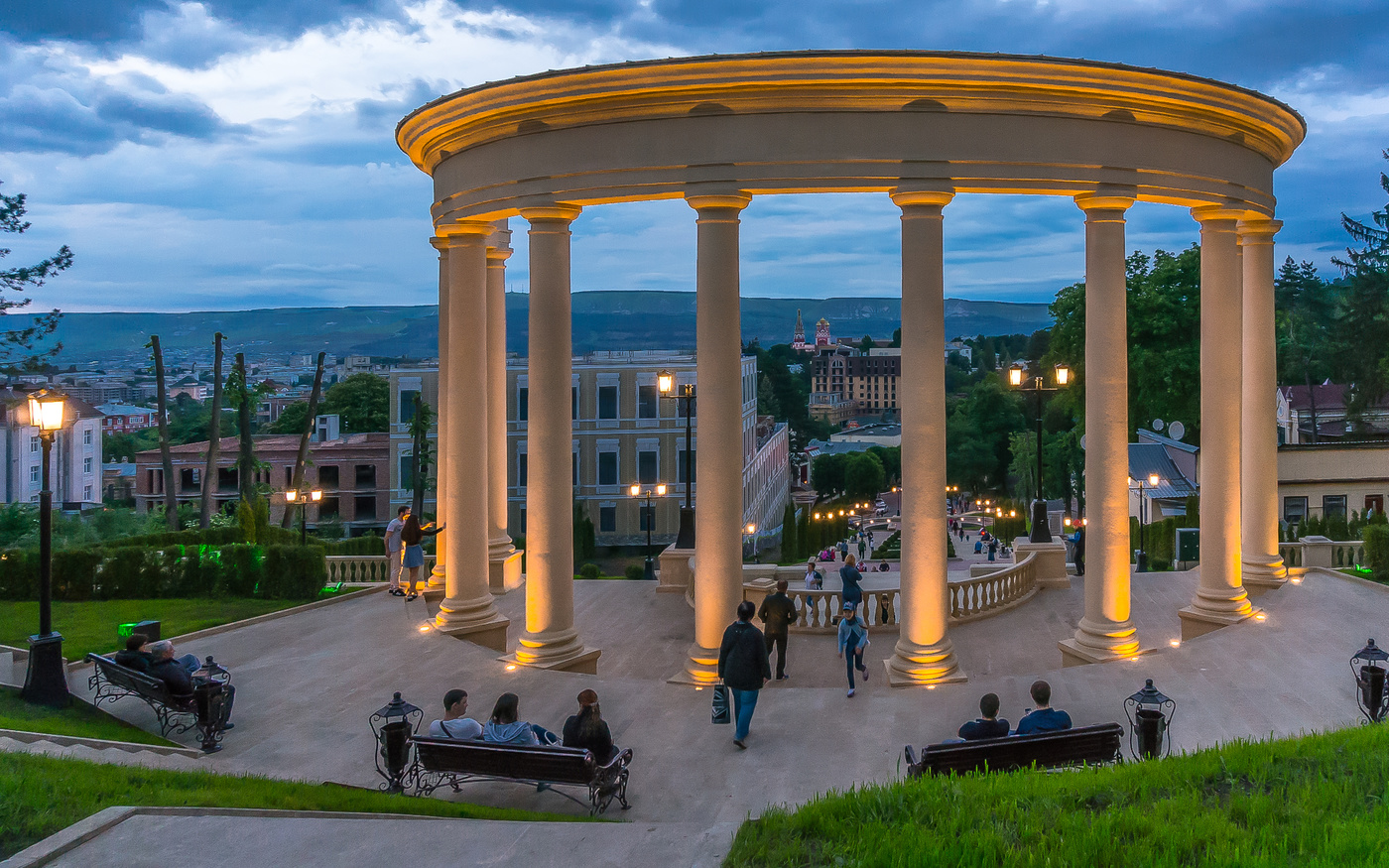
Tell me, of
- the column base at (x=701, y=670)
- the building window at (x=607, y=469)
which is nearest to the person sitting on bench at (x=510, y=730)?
the column base at (x=701, y=670)

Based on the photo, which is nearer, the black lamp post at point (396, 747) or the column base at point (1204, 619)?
the black lamp post at point (396, 747)

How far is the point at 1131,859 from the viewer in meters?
7.08

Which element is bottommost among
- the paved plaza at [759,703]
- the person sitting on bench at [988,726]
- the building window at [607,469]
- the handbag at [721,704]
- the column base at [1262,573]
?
the paved plaza at [759,703]

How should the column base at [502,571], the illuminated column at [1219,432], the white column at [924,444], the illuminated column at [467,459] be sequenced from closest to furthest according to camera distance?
the white column at [924,444], the illuminated column at [1219,432], the illuminated column at [467,459], the column base at [502,571]

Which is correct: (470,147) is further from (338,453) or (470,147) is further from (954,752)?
(338,453)

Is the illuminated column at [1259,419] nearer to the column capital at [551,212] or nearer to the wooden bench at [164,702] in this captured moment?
the column capital at [551,212]

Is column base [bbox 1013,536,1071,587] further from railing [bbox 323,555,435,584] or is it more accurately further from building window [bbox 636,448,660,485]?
building window [bbox 636,448,660,485]

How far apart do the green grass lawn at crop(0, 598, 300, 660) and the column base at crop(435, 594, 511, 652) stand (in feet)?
20.5

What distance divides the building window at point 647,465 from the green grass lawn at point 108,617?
49.9 metres

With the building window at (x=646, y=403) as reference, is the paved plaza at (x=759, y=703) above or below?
below

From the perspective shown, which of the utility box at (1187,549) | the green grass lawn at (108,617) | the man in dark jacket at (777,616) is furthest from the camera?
the utility box at (1187,549)

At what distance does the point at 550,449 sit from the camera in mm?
17016

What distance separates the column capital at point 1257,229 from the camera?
65.3 feet

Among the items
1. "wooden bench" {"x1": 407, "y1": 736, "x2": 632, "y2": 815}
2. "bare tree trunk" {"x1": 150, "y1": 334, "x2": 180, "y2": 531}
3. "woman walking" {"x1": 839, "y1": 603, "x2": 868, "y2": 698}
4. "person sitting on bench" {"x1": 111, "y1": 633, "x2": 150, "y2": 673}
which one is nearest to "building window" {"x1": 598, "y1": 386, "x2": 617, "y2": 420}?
"bare tree trunk" {"x1": 150, "y1": 334, "x2": 180, "y2": 531}
